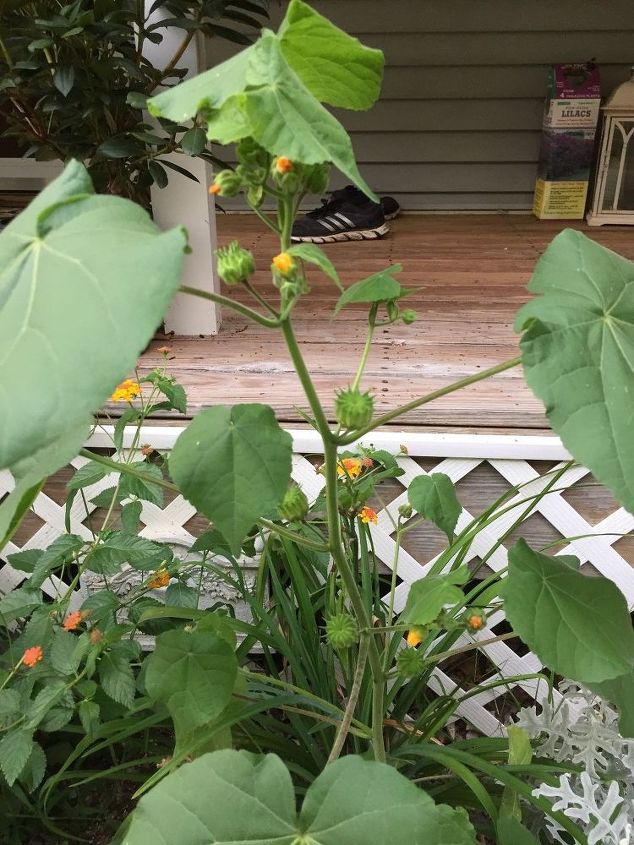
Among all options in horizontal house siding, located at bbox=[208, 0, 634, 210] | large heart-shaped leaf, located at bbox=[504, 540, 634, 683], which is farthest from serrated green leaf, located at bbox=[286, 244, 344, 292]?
horizontal house siding, located at bbox=[208, 0, 634, 210]

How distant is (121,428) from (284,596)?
15.9 inches

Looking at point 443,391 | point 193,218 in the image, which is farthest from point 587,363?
point 193,218

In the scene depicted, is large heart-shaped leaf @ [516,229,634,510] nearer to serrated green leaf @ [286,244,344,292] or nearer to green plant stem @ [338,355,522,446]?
green plant stem @ [338,355,522,446]

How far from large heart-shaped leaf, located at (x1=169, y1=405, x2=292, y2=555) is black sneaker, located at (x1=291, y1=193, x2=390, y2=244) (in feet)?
6.82

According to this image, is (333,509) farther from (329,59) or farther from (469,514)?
(469,514)

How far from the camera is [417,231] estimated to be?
279cm

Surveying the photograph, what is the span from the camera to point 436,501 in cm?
98

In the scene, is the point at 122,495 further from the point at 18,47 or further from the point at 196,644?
the point at 18,47

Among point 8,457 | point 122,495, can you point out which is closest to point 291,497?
point 8,457

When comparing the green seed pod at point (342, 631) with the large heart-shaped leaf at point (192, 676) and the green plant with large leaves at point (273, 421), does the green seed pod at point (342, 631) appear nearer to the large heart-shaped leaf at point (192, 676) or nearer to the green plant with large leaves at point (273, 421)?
the green plant with large leaves at point (273, 421)

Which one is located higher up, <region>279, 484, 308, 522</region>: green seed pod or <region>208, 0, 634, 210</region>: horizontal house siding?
<region>208, 0, 634, 210</region>: horizontal house siding

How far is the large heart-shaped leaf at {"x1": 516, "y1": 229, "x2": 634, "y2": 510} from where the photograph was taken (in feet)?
1.62

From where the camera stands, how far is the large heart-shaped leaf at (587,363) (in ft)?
1.62

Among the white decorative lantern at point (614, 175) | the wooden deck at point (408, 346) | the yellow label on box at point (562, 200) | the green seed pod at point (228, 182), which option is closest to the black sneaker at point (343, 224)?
the wooden deck at point (408, 346)
